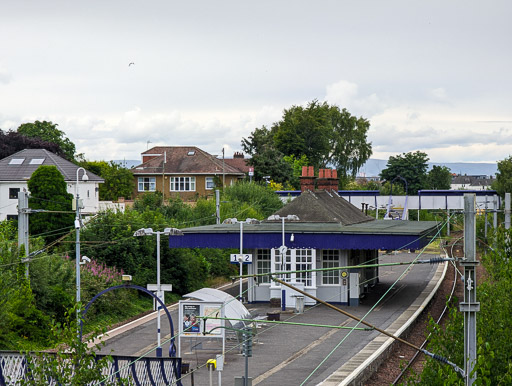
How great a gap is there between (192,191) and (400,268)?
3068 cm

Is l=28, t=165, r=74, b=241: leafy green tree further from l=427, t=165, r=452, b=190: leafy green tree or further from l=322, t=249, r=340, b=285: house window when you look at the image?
l=427, t=165, r=452, b=190: leafy green tree

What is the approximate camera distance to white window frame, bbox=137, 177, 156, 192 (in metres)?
88.9

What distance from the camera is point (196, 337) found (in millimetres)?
26125

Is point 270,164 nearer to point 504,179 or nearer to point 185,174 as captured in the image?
point 185,174

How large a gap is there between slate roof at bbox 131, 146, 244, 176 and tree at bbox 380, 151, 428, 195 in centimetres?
4536

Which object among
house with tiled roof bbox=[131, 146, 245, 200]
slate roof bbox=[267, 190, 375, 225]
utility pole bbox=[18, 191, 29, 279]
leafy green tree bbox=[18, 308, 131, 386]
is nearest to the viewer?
leafy green tree bbox=[18, 308, 131, 386]

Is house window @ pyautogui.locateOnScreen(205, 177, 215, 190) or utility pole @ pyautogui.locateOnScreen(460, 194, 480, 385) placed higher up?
house window @ pyautogui.locateOnScreen(205, 177, 215, 190)

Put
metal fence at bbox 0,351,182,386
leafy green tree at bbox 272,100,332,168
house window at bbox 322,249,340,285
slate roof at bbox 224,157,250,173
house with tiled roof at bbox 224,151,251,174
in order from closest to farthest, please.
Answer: metal fence at bbox 0,351,182,386 → house window at bbox 322,249,340,285 → house with tiled roof at bbox 224,151,251,174 → slate roof at bbox 224,157,250,173 → leafy green tree at bbox 272,100,332,168

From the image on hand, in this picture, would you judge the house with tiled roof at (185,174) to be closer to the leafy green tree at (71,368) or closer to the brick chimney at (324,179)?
the brick chimney at (324,179)

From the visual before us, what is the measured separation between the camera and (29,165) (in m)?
67.9

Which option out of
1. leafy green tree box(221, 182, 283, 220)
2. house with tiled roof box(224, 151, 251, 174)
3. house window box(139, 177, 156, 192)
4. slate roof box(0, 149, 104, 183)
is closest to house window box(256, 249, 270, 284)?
leafy green tree box(221, 182, 283, 220)

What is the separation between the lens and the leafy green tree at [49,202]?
48688mm

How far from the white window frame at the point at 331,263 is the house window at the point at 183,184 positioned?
48306mm

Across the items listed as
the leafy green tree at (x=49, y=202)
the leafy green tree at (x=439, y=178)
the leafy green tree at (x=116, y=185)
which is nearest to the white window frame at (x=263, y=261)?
the leafy green tree at (x=49, y=202)
